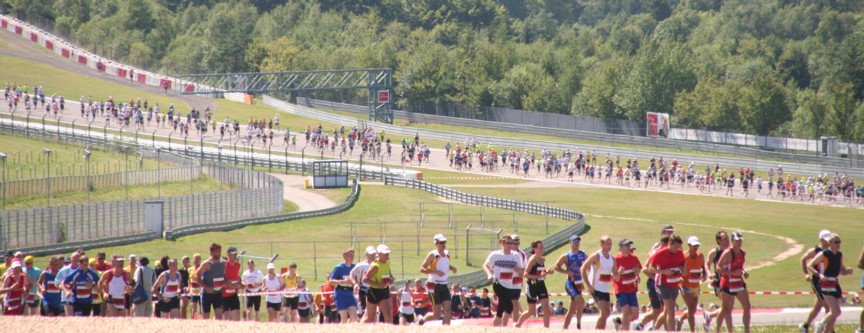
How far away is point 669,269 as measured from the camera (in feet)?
66.7

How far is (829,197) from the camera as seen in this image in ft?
244

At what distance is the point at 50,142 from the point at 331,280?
6104 cm

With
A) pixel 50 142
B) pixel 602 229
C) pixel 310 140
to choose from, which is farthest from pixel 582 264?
pixel 310 140

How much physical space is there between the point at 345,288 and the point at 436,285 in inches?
74.3

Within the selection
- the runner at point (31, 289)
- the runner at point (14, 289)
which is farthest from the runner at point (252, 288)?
the runner at point (14, 289)

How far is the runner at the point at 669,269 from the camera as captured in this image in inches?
800

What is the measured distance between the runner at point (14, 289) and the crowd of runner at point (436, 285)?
0.06ft

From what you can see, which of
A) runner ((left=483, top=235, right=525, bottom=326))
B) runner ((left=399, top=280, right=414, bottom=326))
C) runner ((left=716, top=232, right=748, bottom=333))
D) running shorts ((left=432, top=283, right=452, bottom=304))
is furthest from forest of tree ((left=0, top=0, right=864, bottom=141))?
running shorts ((left=432, top=283, right=452, bottom=304))

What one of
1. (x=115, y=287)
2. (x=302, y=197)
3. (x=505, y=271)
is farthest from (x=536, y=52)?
(x=505, y=271)

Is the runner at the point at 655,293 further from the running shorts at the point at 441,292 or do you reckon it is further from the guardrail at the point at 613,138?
the guardrail at the point at 613,138

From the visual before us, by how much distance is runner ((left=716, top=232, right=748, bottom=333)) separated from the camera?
813 inches

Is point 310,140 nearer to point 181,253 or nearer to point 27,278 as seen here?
point 181,253

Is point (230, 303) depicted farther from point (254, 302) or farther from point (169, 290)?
point (254, 302)

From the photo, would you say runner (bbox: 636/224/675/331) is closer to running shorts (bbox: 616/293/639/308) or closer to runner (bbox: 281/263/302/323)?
running shorts (bbox: 616/293/639/308)
